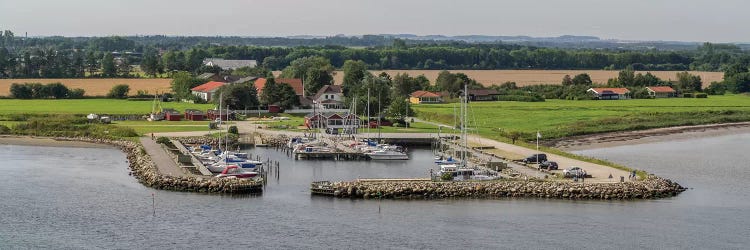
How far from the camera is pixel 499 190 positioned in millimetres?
42062

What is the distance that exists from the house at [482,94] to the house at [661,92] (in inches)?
601

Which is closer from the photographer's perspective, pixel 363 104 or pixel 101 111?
pixel 363 104

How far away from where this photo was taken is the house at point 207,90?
277 feet

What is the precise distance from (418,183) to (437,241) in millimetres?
8569

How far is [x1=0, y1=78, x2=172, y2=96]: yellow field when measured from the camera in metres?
94.6

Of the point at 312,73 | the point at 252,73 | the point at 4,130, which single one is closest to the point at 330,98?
the point at 312,73

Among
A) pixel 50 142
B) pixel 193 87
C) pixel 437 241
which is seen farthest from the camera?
pixel 193 87

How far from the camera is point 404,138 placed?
61781mm

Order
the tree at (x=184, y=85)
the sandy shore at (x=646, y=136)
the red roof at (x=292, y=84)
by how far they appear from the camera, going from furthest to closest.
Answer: the tree at (x=184, y=85), the red roof at (x=292, y=84), the sandy shore at (x=646, y=136)

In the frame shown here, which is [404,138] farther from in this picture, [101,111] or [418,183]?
[101,111]

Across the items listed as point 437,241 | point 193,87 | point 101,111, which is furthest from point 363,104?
point 437,241

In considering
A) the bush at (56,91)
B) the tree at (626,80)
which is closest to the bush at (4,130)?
the bush at (56,91)

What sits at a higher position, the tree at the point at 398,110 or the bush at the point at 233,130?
the tree at the point at 398,110

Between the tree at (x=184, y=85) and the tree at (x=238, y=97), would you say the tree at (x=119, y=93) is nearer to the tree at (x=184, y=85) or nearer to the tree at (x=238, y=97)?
the tree at (x=184, y=85)
